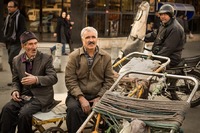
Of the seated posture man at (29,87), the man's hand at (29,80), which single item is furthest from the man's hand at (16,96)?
the man's hand at (29,80)

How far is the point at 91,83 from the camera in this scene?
4.93m

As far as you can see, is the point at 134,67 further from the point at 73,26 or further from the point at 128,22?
the point at 128,22

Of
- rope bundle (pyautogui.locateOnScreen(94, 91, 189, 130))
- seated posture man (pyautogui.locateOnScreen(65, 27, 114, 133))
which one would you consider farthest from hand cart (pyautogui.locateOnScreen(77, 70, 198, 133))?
seated posture man (pyautogui.locateOnScreen(65, 27, 114, 133))

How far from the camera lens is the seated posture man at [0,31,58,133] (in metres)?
4.73

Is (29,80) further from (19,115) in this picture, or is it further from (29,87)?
(19,115)

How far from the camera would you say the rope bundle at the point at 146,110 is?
3.52 metres

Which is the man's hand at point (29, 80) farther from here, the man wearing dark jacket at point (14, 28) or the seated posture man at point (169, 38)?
the man wearing dark jacket at point (14, 28)

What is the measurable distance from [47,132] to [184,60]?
365cm

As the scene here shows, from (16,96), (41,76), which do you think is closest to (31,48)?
(41,76)

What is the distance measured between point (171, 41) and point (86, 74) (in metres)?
2.59

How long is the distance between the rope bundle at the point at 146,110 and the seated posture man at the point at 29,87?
1117mm

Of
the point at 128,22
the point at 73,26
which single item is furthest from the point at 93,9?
the point at 128,22

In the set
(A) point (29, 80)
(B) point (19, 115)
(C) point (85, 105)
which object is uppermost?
(A) point (29, 80)

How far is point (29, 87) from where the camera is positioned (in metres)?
4.94
